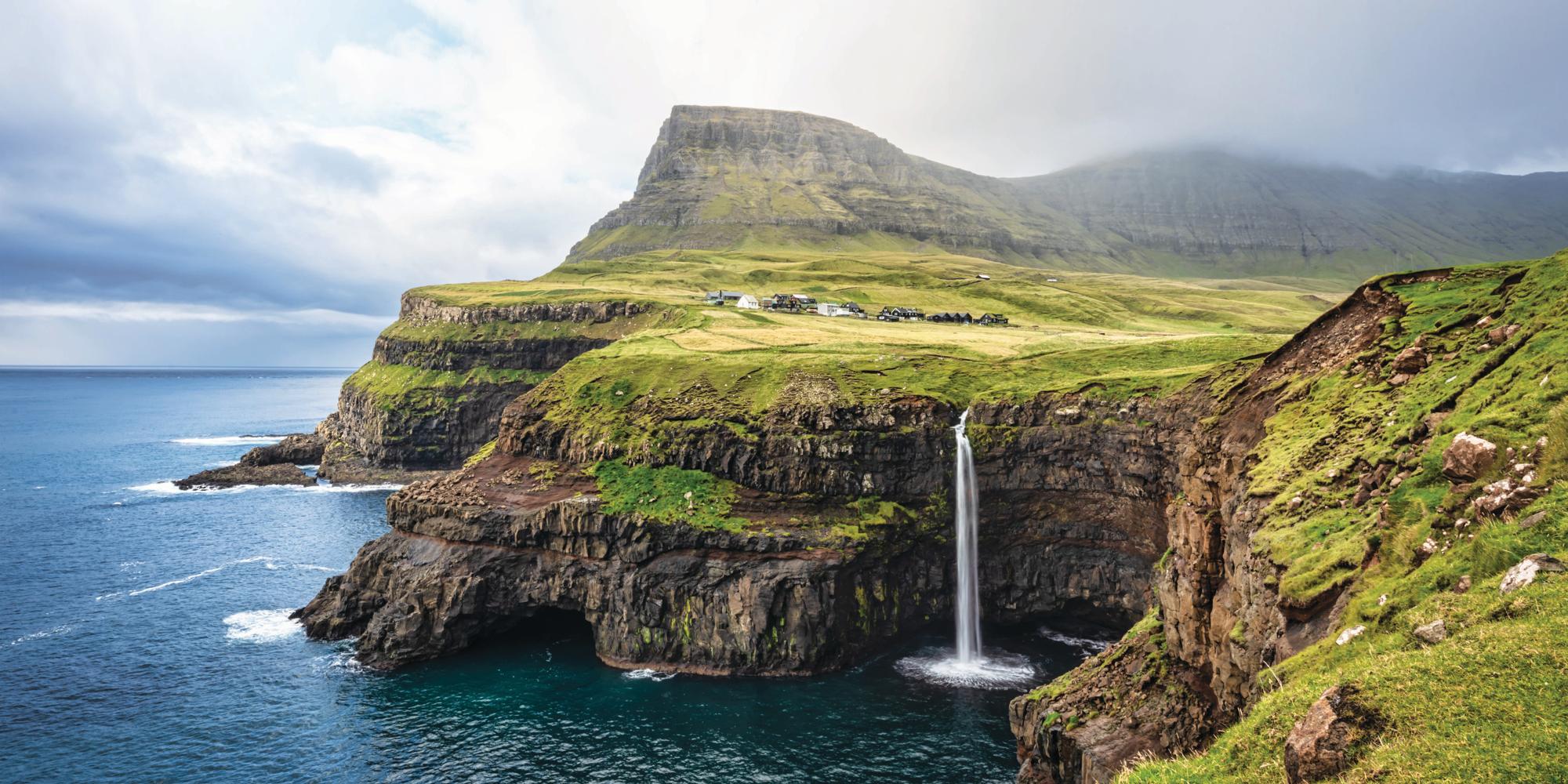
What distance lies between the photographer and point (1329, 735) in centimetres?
1569

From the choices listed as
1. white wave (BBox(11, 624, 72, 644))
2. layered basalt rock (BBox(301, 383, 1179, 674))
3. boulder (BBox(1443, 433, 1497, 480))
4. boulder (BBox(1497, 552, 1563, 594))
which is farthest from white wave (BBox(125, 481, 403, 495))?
boulder (BBox(1497, 552, 1563, 594))

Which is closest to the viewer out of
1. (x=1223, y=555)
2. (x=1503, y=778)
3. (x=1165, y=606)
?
(x=1503, y=778)

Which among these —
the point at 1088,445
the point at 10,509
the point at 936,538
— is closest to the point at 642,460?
the point at 936,538

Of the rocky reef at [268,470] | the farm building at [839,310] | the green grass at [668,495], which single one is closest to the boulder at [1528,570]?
the green grass at [668,495]

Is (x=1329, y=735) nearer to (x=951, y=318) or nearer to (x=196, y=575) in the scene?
(x=196, y=575)

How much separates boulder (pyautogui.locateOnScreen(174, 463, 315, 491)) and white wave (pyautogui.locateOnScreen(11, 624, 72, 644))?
74.6 m

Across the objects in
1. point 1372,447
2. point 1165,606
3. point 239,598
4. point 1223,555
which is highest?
point 1372,447

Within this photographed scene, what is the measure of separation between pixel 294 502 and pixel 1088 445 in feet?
419

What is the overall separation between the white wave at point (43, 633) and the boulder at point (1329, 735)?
99207 mm

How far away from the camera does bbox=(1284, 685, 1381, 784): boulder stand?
15430 mm

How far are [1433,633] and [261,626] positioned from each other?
9164 centimetres

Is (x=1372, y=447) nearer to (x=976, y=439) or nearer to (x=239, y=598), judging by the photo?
(x=976, y=439)

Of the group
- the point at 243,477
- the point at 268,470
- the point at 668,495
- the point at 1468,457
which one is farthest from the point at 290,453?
the point at 1468,457

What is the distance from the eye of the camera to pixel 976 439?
7519 cm
